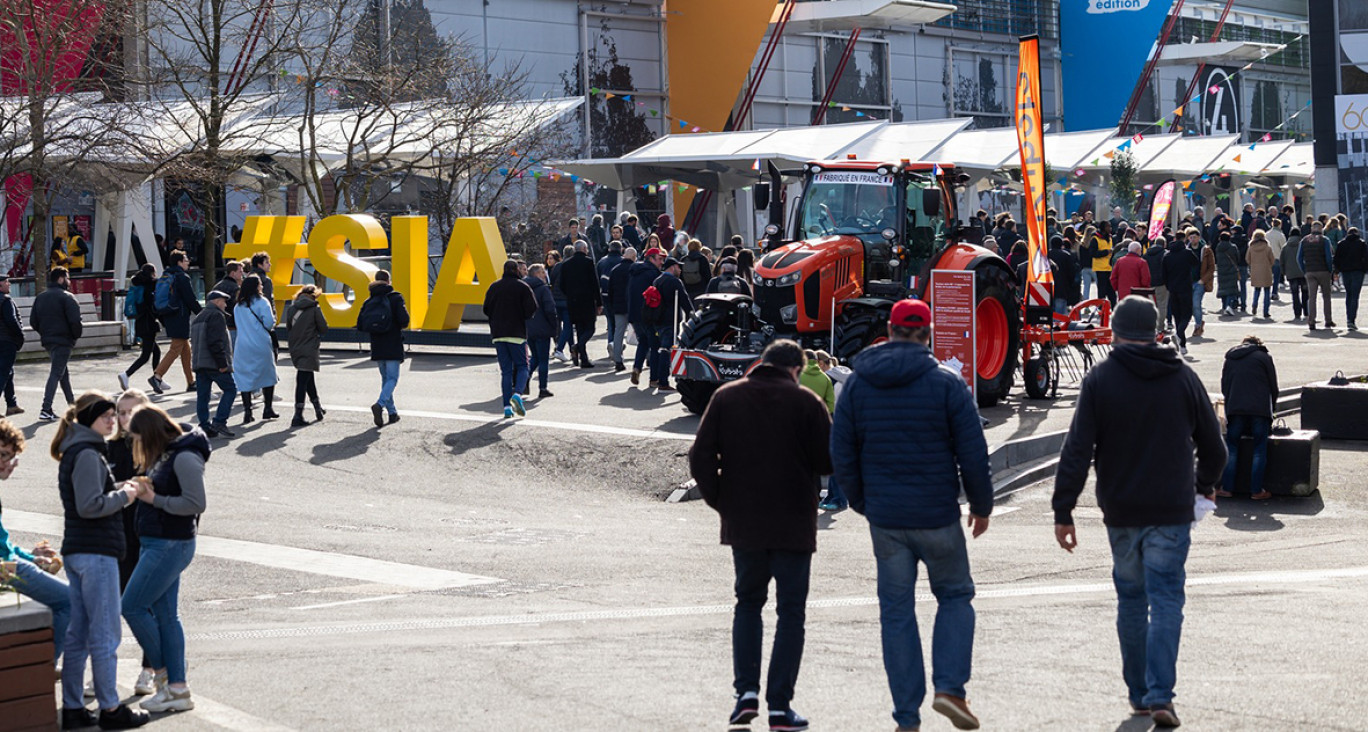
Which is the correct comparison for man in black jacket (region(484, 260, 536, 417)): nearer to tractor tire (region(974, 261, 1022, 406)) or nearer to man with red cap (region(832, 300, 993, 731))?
tractor tire (region(974, 261, 1022, 406))

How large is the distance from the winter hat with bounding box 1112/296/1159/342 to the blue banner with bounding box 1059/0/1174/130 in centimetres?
5431

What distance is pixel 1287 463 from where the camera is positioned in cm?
1394

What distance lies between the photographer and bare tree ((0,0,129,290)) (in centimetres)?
2642

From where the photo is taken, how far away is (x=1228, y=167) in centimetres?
4900

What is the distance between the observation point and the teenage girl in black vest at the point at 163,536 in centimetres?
736

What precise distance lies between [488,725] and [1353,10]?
41.4 metres

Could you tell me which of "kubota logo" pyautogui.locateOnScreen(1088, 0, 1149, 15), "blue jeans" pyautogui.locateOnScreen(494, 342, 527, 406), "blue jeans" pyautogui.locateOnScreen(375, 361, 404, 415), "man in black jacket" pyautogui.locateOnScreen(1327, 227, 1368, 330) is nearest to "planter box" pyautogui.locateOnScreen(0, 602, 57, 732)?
"blue jeans" pyautogui.locateOnScreen(375, 361, 404, 415)

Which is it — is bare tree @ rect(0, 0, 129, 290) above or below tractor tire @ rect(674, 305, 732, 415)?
above

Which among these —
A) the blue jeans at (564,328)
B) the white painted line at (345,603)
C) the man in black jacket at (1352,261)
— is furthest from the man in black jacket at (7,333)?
the man in black jacket at (1352,261)

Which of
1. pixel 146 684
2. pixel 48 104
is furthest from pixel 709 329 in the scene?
pixel 48 104

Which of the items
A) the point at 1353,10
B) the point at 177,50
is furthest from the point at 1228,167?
the point at 177,50

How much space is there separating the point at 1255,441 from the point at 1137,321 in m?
7.65

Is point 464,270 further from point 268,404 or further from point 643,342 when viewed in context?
point 268,404

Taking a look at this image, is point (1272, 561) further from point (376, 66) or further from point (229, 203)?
point (229, 203)
